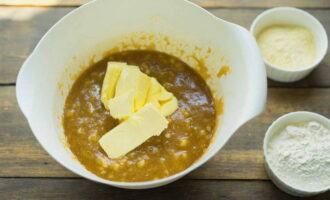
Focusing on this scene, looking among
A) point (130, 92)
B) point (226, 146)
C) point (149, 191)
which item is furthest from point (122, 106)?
point (226, 146)

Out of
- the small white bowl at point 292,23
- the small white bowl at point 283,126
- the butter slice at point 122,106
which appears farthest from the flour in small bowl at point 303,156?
the butter slice at point 122,106

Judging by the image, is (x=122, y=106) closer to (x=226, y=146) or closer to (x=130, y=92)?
(x=130, y=92)

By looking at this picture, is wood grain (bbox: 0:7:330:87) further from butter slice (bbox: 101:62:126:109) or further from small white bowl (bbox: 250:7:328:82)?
butter slice (bbox: 101:62:126:109)

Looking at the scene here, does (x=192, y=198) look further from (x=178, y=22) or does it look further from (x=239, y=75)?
(x=178, y=22)

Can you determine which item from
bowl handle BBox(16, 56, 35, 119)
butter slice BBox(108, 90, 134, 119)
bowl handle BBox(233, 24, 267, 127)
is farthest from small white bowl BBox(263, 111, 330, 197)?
bowl handle BBox(16, 56, 35, 119)

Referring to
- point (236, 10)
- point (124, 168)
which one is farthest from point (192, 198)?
point (236, 10)
